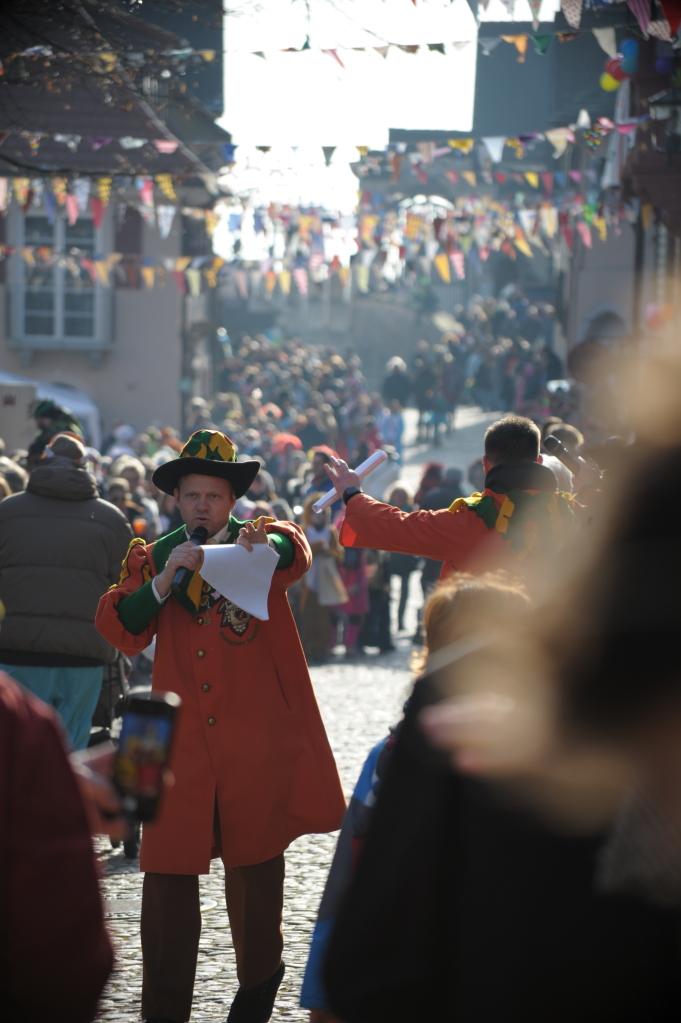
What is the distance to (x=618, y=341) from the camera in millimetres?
19312

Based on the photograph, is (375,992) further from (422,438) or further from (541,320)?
(541,320)

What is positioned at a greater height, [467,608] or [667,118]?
[667,118]

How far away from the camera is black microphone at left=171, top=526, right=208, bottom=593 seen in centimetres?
417

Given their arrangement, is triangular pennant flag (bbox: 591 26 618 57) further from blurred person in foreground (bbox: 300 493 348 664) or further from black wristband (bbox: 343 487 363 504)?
black wristband (bbox: 343 487 363 504)

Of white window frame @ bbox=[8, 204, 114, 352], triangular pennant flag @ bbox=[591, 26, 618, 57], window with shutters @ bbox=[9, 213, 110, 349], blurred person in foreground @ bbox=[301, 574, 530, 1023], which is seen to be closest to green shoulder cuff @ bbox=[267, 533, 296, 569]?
blurred person in foreground @ bbox=[301, 574, 530, 1023]

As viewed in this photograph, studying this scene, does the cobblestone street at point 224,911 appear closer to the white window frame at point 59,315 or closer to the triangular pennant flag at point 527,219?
the triangular pennant flag at point 527,219

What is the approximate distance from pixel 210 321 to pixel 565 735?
31131mm

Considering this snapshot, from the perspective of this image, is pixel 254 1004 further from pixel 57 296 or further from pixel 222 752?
pixel 57 296

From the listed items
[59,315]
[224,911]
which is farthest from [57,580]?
[59,315]

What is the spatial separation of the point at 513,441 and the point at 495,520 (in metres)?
0.34

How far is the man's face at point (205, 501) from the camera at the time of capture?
4.41m

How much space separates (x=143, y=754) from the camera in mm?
2117

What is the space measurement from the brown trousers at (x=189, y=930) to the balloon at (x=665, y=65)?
9.12m

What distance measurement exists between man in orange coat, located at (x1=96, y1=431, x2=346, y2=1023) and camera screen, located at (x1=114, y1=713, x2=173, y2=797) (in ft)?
6.16
